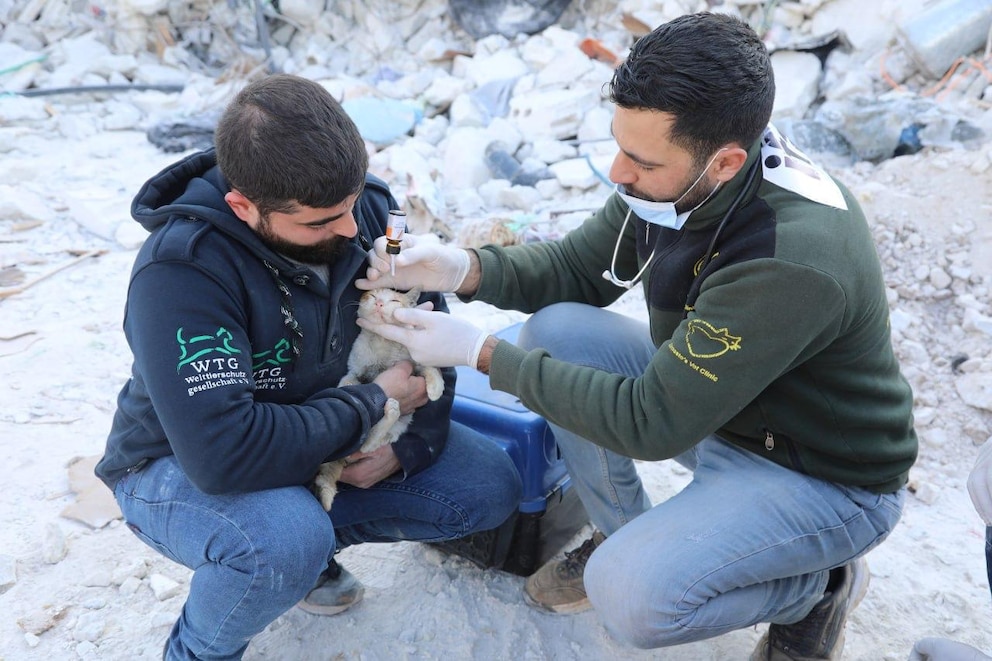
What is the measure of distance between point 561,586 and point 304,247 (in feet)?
4.45

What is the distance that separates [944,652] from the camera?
1903 millimetres

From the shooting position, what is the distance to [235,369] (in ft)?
5.82

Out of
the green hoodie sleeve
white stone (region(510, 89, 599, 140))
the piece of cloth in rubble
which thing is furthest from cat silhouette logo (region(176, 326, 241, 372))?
the piece of cloth in rubble

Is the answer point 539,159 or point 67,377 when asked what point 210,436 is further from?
point 539,159

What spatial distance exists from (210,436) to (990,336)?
386 cm

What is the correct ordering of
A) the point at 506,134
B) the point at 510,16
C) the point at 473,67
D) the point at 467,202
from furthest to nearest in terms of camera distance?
the point at 510,16 → the point at 473,67 → the point at 506,134 → the point at 467,202

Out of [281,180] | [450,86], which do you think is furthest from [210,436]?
[450,86]

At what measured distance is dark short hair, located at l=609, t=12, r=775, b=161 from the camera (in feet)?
5.90

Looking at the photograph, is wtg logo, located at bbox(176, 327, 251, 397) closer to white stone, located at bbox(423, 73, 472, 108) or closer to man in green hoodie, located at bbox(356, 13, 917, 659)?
man in green hoodie, located at bbox(356, 13, 917, 659)

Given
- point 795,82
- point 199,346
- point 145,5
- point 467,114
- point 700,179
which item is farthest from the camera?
point 145,5

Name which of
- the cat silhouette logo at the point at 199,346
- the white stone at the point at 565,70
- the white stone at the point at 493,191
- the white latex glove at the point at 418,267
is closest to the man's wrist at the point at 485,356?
the white latex glove at the point at 418,267

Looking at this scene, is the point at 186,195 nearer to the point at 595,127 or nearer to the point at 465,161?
the point at 465,161

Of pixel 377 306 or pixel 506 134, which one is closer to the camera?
pixel 377 306

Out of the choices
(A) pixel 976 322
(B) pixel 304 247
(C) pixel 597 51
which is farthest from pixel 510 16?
(B) pixel 304 247
